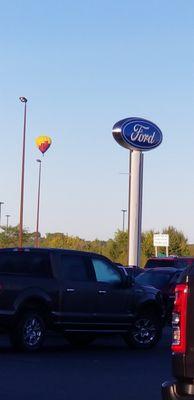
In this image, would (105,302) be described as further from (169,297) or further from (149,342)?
(169,297)

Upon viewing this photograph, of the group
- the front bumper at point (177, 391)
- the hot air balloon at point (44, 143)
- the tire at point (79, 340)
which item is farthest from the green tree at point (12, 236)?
the front bumper at point (177, 391)

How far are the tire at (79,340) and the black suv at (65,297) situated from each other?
0.49 m

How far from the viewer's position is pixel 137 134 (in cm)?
4003

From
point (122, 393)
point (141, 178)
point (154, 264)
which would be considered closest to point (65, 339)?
point (122, 393)

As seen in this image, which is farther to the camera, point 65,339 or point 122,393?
point 65,339

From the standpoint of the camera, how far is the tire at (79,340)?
17391 mm

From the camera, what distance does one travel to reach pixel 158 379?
493 inches

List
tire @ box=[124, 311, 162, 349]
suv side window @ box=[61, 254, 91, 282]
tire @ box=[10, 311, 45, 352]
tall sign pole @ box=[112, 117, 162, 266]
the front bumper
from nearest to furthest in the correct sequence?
the front bumper
tire @ box=[10, 311, 45, 352]
suv side window @ box=[61, 254, 91, 282]
tire @ box=[124, 311, 162, 349]
tall sign pole @ box=[112, 117, 162, 266]

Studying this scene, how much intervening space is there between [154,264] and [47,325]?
39.9 ft

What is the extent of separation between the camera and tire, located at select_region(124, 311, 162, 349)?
17031mm

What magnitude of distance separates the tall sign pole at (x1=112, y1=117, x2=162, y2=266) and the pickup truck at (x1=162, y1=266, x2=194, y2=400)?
3380cm

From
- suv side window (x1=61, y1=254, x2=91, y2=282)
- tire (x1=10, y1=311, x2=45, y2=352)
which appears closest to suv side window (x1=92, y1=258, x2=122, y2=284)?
suv side window (x1=61, y1=254, x2=91, y2=282)

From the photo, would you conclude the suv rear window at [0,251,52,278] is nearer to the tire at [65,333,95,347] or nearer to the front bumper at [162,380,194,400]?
the tire at [65,333,95,347]

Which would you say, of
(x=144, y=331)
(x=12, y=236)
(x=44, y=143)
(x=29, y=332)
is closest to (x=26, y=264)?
(x=29, y=332)
